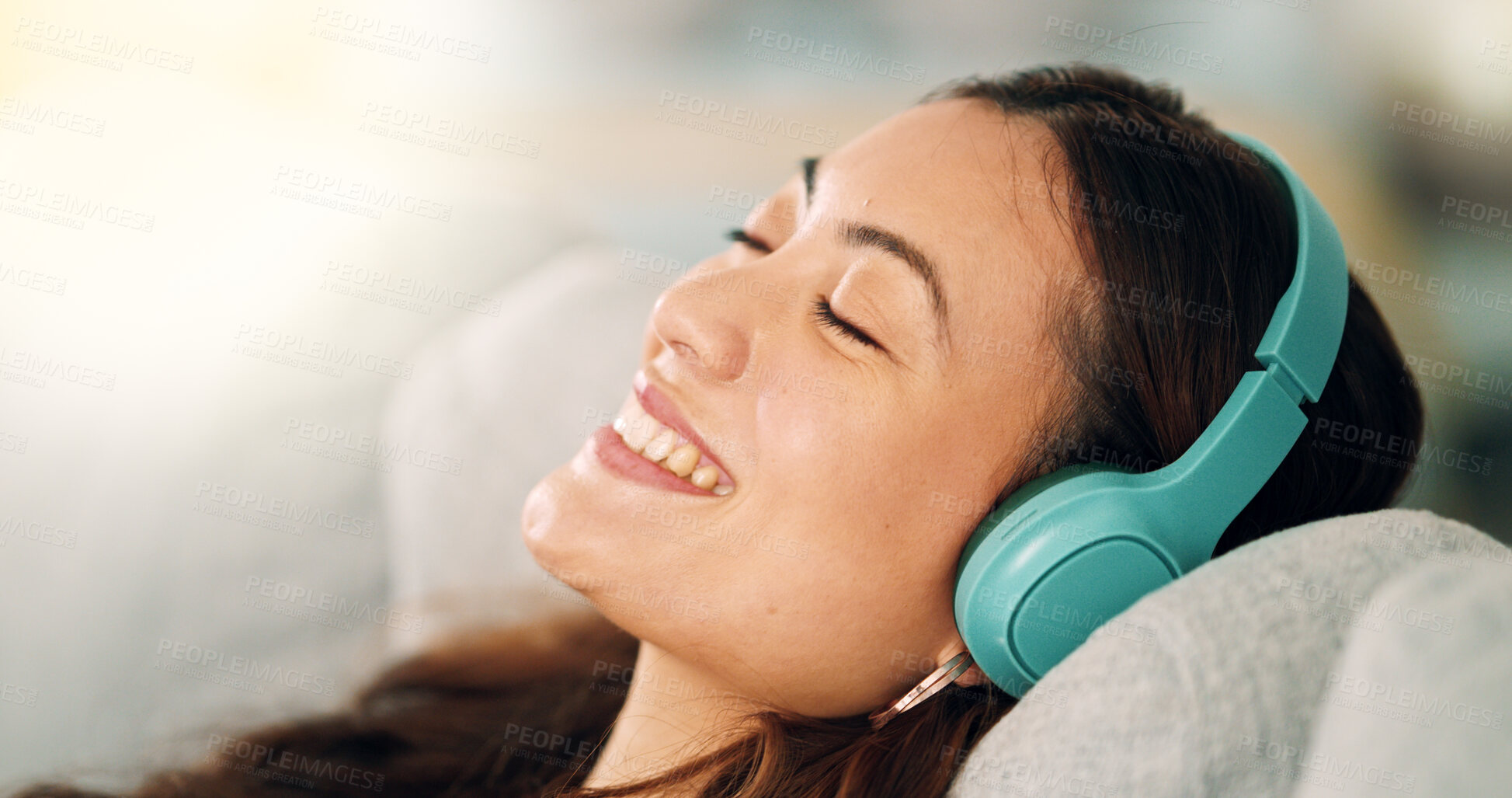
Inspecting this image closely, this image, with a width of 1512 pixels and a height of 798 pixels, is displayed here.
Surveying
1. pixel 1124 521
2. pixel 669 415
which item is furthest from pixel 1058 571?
Answer: pixel 669 415

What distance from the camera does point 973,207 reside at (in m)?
0.92

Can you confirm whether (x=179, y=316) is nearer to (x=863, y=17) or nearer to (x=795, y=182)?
(x=795, y=182)

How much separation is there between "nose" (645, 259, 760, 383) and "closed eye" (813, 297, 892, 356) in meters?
0.06

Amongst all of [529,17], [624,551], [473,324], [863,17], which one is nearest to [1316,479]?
[624,551]

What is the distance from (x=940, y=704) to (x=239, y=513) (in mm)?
1286

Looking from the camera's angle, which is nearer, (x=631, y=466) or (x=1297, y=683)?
(x=1297, y=683)

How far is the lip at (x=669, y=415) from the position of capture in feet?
2.99

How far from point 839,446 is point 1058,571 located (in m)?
0.22

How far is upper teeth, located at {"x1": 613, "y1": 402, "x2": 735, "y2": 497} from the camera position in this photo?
0.91 meters

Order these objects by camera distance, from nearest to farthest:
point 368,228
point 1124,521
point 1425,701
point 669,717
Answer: point 1425,701 → point 1124,521 → point 669,717 → point 368,228

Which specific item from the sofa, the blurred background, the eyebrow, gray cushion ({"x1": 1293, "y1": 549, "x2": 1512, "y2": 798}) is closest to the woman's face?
the eyebrow

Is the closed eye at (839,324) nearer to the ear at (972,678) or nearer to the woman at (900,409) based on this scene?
the woman at (900,409)

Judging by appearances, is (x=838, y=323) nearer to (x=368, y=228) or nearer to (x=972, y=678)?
(x=972, y=678)

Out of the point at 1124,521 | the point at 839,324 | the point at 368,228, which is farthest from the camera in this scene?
the point at 368,228
